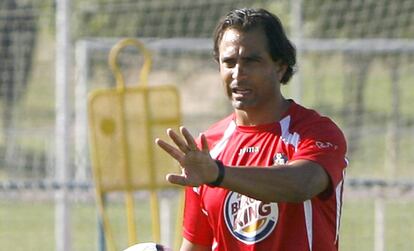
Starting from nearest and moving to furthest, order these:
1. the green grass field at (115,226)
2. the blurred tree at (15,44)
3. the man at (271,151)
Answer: the man at (271,151) < the green grass field at (115,226) < the blurred tree at (15,44)

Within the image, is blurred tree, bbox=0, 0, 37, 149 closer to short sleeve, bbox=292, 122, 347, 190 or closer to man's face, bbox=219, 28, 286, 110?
man's face, bbox=219, 28, 286, 110

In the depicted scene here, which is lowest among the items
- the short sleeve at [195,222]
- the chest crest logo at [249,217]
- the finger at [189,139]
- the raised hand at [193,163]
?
the short sleeve at [195,222]

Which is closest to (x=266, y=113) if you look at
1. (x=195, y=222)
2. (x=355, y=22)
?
(x=195, y=222)

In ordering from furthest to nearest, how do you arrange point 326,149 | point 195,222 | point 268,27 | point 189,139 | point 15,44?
1. point 15,44
2. point 195,222
3. point 268,27
4. point 326,149
5. point 189,139

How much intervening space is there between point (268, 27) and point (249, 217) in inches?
26.8

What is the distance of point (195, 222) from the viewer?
5.24 meters

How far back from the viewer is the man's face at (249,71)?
482 cm

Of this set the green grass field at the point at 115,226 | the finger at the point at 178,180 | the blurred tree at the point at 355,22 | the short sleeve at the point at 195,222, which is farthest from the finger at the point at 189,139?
the blurred tree at the point at 355,22

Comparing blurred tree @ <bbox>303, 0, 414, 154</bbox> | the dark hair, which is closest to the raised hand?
the dark hair

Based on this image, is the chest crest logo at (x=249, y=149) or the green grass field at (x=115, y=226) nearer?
the chest crest logo at (x=249, y=149)

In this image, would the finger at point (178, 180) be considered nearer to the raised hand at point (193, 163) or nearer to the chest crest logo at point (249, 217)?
the raised hand at point (193, 163)

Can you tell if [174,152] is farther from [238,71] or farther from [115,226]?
[115,226]

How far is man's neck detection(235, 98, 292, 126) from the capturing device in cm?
491

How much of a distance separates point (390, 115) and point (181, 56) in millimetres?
2863
